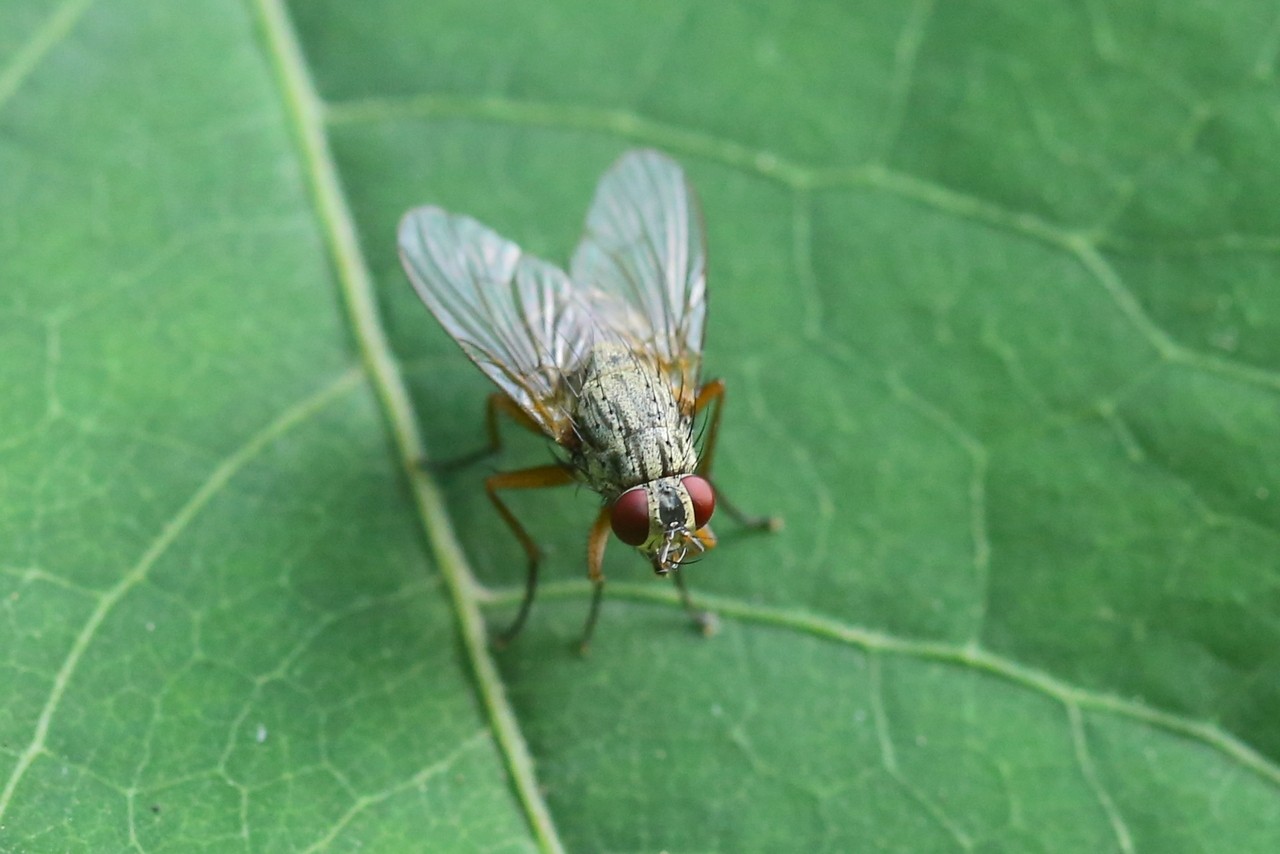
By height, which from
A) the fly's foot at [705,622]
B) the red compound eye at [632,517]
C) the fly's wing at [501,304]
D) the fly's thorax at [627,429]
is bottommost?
the fly's foot at [705,622]

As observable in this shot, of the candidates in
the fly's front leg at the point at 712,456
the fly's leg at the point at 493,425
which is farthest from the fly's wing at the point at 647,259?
the fly's leg at the point at 493,425

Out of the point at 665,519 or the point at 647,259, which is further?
the point at 647,259

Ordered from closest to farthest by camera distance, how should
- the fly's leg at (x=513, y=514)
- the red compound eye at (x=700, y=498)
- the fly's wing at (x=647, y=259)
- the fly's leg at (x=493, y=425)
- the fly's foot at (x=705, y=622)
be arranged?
the red compound eye at (x=700, y=498) → the fly's leg at (x=513, y=514) → the fly's foot at (x=705, y=622) → the fly's leg at (x=493, y=425) → the fly's wing at (x=647, y=259)

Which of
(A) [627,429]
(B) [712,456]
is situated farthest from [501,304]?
(B) [712,456]

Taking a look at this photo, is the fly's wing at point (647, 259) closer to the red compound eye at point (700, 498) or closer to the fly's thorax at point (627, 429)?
the fly's thorax at point (627, 429)

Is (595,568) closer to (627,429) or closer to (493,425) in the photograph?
(627,429)

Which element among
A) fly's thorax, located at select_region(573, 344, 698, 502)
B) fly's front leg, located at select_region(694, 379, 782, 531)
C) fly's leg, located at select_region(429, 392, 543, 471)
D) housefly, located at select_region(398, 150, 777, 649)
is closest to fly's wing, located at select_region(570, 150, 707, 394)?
housefly, located at select_region(398, 150, 777, 649)

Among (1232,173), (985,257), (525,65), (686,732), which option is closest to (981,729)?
(686,732)
